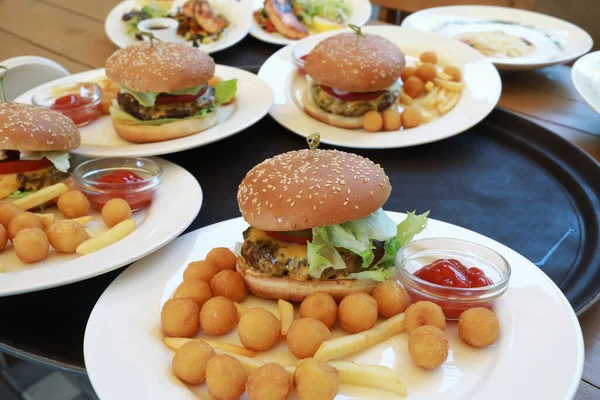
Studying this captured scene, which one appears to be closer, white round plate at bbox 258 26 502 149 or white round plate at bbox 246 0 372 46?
white round plate at bbox 258 26 502 149

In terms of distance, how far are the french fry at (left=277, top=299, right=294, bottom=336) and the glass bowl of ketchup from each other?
0.37 m

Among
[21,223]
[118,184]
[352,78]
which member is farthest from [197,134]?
[21,223]

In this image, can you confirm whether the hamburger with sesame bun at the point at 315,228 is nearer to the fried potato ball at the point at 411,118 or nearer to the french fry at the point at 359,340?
the french fry at the point at 359,340

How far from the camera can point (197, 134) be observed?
294 cm

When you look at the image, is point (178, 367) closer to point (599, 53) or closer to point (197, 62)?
point (197, 62)

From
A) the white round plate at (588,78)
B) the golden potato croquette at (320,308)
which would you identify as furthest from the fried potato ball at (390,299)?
the white round plate at (588,78)

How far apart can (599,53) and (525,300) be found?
2.18 metres

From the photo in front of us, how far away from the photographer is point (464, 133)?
321 centimetres

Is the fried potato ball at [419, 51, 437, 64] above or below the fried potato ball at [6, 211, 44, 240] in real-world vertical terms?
above

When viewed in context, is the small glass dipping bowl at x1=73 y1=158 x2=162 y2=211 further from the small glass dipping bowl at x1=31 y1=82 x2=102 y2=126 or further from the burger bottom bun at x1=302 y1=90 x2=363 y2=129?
the burger bottom bun at x1=302 y1=90 x2=363 y2=129

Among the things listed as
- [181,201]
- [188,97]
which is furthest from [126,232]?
[188,97]

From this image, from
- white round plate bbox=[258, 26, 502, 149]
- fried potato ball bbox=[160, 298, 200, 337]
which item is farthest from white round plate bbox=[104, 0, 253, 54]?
fried potato ball bbox=[160, 298, 200, 337]

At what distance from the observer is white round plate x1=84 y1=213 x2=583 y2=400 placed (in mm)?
1564

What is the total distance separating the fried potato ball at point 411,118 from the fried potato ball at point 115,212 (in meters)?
1.53
